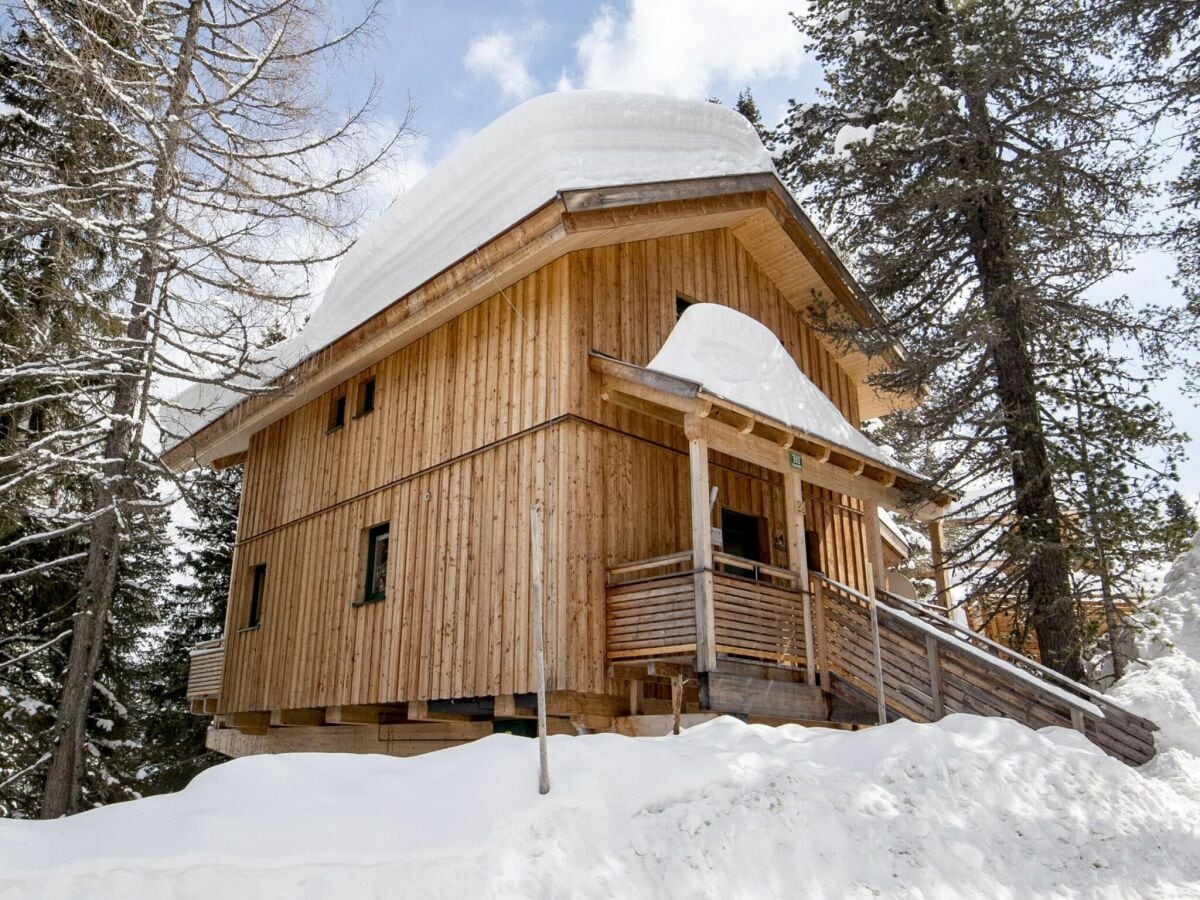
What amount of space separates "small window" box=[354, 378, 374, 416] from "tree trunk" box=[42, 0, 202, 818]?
377 centimetres

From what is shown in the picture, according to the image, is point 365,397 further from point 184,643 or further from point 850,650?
point 184,643

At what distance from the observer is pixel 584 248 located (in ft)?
38.0

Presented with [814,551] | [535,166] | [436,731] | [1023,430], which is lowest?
[436,731]

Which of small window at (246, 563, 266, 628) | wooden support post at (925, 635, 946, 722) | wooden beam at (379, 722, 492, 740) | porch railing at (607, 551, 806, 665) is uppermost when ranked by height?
small window at (246, 563, 266, 628)

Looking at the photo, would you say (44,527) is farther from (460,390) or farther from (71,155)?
(460,390)

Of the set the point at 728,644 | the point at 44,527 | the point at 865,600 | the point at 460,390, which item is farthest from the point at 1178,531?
the point at 44,527

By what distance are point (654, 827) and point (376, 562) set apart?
341 inches

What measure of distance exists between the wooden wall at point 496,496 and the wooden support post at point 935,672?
3.19 metres

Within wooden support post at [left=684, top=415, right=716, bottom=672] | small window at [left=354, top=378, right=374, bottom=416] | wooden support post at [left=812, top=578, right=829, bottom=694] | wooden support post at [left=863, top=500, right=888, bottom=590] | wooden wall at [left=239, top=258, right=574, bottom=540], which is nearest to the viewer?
wooden support post at [left=684, top=415, right=716, bottom=672]

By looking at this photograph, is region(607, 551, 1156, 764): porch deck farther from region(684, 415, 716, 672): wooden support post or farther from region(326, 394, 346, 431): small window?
region(326, 394, 346, 431): small window

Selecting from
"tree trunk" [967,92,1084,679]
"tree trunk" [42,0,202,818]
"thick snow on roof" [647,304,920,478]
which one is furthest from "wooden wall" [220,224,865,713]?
"tree trunk" [42,0,202,818]

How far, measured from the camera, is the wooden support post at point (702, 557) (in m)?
9.13

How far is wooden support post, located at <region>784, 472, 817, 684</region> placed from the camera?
10.3 metres

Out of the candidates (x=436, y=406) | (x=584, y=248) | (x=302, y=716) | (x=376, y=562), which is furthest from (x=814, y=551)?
(x=302, y=716)
